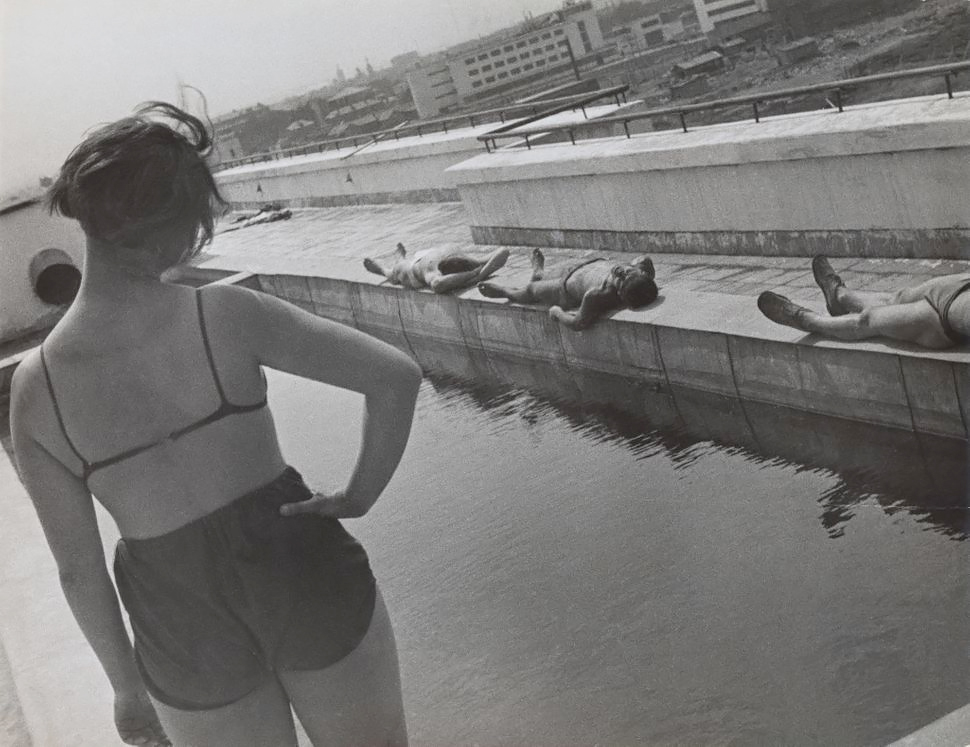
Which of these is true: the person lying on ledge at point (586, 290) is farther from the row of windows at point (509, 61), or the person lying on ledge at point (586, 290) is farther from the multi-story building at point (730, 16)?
the row of windows at point (509, 61)

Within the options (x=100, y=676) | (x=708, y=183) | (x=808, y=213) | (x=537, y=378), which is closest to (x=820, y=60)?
(x=808, y=213)

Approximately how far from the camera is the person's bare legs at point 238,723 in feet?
5.71

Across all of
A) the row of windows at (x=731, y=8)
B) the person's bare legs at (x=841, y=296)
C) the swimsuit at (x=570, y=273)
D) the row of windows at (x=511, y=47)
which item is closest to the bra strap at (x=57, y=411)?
the row of windows at (x=511, y=47)

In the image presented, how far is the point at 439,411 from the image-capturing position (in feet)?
17.4

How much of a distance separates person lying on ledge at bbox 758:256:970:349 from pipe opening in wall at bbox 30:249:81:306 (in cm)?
301

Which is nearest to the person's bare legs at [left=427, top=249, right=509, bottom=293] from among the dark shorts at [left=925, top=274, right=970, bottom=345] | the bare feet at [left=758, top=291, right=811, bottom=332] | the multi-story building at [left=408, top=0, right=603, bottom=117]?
the bare feet at [left=758, top=291, right=811, bottom=332]

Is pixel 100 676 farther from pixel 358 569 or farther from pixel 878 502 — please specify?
pixel 878 502

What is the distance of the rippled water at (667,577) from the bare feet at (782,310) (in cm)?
45

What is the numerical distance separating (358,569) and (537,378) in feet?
15.7

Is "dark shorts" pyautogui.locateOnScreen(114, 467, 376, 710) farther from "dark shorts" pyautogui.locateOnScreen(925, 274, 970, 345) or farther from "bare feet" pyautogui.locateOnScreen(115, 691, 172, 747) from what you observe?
"dark shorts" pyautogui.locateOnScreen(925, 274, 970, 345)

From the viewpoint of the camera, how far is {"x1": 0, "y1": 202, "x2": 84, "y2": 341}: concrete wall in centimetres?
278

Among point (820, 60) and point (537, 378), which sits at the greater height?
point (820, 60)

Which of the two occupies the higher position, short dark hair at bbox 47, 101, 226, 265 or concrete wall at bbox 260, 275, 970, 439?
short dark hair at bbox 47, 101, 226, 265

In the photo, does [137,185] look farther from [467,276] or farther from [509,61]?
[467,276]
